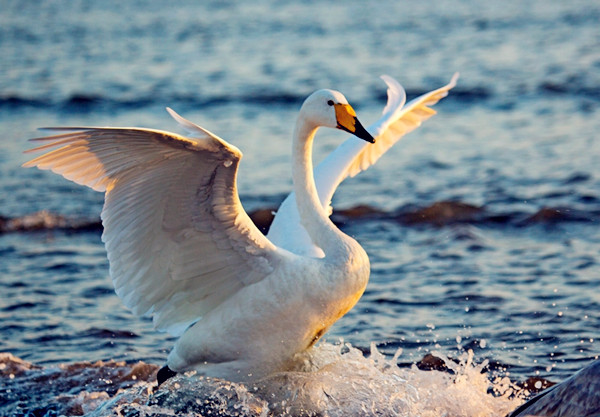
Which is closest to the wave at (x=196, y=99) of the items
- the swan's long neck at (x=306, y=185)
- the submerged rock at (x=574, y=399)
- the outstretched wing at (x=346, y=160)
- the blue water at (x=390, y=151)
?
the blue water at (x=390, y=151)

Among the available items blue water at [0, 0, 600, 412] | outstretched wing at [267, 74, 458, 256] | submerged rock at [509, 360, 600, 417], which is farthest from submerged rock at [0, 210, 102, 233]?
submerged rock at [509, 360, 600, 417]

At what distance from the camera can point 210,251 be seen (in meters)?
5.27

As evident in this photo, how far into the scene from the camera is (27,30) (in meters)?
20.2

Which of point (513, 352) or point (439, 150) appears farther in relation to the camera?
point (439, 150)

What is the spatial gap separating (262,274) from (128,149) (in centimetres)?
103

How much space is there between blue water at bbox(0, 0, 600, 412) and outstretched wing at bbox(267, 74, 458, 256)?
39.4 inches

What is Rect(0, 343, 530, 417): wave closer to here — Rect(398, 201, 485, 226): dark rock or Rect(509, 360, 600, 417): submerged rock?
Rect(509, 360, 600, 417): submerged rock

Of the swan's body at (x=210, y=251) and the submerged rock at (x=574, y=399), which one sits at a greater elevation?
the swan's body at (x=210, y=251)

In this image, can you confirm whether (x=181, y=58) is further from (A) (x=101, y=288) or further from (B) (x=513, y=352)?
(B) (x=513, y=352)

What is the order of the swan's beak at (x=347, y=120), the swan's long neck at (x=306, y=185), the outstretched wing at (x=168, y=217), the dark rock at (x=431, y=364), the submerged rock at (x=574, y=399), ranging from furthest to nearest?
the dark rock at (x=431, y=364) < the swan's long neck at (x=306, y=185) < the swan's beak at (x=347, y=120) < the outstretched wing at (x=168, y=217) < the submerged rock at (x=574, y=399)

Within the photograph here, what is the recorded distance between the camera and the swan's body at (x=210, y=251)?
4.85 m

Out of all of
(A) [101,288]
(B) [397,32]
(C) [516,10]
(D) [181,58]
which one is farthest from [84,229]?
(C) [516,10]

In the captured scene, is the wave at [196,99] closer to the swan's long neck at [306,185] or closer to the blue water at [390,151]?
the blue water at [390,151]

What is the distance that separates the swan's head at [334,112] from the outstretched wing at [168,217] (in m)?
0.71
